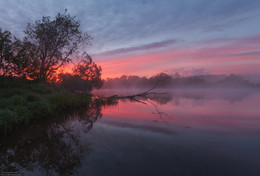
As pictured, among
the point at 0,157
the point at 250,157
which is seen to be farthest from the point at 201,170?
the point at 0,157

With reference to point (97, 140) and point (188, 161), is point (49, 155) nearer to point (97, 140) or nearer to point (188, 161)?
point (97, 140)

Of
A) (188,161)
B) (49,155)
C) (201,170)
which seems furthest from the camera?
(49,155)

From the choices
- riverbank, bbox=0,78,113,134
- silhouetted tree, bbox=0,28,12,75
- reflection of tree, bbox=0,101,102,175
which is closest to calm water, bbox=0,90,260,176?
reflection of tree, bbox=0,101,102,175

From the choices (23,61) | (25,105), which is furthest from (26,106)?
(23,61)

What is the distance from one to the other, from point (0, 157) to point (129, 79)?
5030 inches

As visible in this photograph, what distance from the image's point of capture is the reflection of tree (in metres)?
3.51

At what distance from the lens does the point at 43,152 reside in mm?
4262

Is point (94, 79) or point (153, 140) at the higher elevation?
point (94, 79)

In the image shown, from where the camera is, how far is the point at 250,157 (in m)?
4.02

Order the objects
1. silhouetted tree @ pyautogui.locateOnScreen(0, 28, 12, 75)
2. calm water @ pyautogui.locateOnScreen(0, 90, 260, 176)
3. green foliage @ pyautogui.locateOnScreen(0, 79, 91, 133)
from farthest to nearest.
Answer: silhouetted tree @ pyautogui.locateOnScreen(0, 28, 12, 75)
green foliage @ pyautogui.locateOnScreen(0, 79, 91, 133)
calm water @ pyautogui.locateOnScreen(0, 90, 260, 176)

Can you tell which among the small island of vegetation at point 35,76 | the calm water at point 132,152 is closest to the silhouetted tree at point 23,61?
the small island of vegetation at point 35,76

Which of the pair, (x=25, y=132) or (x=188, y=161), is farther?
(x=25, y=132)

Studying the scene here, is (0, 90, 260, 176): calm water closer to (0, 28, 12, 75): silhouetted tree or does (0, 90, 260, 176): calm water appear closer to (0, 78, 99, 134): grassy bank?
(0, 78, 99, 134): grassy bank

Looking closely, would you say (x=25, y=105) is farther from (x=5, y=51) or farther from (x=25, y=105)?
(x=5, y=51)
